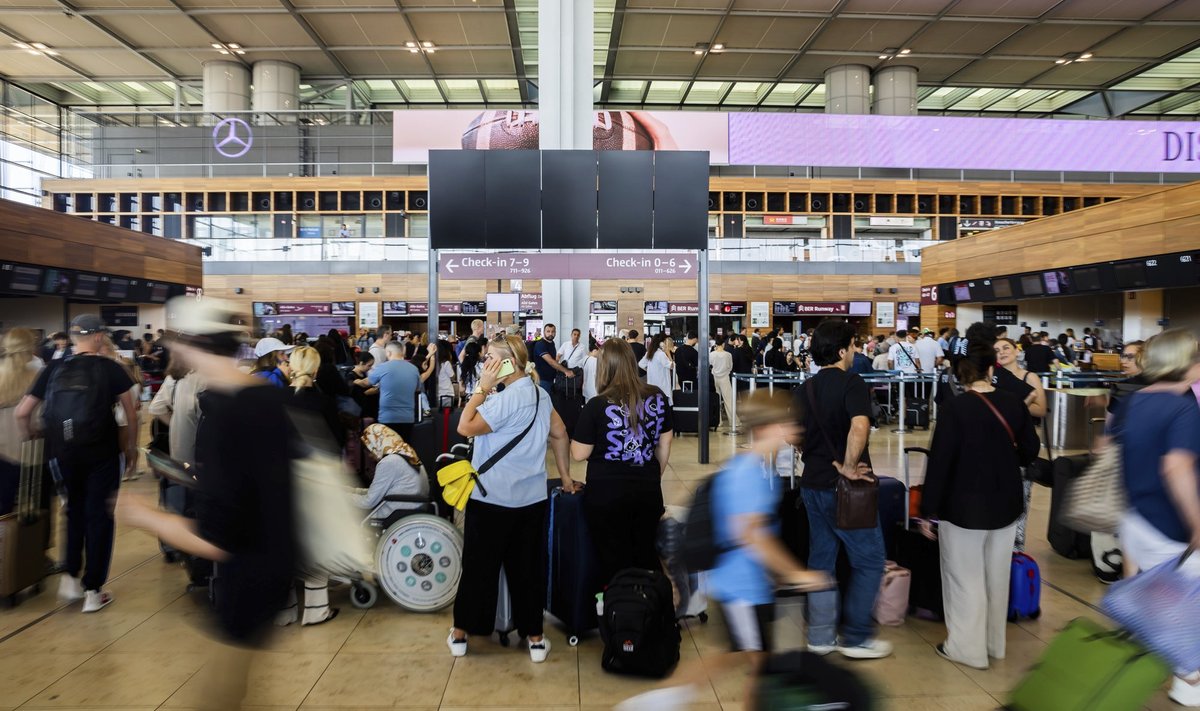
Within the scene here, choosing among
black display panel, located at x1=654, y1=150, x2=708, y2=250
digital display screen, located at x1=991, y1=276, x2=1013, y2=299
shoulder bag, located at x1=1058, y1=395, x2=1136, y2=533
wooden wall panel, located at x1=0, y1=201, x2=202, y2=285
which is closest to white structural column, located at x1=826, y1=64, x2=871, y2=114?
digital display screen, located at x1=991, y1=276, x2=1013, y2=299

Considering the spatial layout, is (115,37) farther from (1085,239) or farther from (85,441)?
(1085,239)

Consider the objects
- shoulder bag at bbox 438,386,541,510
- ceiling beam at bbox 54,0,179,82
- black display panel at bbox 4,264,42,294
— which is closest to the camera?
shoulder bag at bbox 438,386,541,510

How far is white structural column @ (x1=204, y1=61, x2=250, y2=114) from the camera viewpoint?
2489cm

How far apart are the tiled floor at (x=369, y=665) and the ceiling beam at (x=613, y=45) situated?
68.9 feet

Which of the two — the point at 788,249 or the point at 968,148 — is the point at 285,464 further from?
the point at 788,249

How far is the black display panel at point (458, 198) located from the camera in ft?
26.7

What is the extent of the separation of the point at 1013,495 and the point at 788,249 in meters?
22.3

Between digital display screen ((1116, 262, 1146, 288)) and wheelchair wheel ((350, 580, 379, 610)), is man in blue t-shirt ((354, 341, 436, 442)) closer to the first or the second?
wheelchair wheel ((350, 580, 379, 610))

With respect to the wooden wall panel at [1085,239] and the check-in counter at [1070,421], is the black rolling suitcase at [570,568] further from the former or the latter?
the wooden wall panel at [1085,239]

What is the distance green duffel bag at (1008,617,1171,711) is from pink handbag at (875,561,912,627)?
164 centimetres

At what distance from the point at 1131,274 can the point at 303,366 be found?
577 inches

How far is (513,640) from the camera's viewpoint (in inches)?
152

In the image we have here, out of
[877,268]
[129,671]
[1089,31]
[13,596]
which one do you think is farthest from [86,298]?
[1089,31]

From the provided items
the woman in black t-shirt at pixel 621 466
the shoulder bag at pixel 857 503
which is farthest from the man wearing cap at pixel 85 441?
the shoulder bag at pixel 857 503
